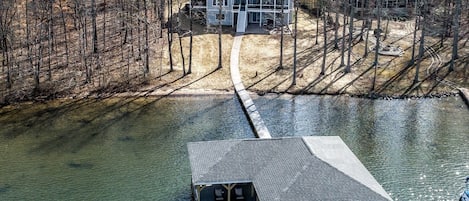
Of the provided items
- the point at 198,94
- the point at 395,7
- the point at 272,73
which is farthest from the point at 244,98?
the point at 395,7

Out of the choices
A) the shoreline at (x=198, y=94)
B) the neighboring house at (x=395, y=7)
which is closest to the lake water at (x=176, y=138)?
the shoreline at (x=198, y=94)

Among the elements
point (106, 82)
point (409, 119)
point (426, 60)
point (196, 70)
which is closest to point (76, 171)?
point (106, 82)

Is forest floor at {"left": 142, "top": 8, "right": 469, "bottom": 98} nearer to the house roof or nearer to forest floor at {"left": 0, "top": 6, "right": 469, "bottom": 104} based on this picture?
forest floor at {"left": 0, "top": 6, "right": 469, "bottom": 104}

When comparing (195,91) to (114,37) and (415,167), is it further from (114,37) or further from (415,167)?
A: (415,167)

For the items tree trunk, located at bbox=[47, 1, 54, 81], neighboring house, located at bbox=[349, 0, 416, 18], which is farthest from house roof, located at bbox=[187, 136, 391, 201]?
neighboring house, located at bbox=[349, 0, 416, 18]

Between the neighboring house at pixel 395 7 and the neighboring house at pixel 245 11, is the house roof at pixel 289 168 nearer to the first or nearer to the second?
the neighboring house at pixel 245 11

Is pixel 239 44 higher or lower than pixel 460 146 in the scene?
higher

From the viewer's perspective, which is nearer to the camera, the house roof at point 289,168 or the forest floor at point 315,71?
the house roof at point 289,168
